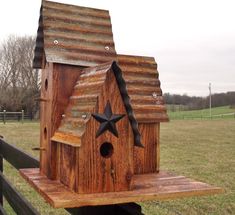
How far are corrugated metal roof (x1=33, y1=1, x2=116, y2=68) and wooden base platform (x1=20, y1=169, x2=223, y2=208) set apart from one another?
2.07 ft

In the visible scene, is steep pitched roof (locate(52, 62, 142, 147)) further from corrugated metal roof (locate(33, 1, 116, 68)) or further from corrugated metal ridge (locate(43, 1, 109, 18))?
corrugated metal ridge (locate(43, 1, 109, 18))

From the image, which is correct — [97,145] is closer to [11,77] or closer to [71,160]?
[71,160]

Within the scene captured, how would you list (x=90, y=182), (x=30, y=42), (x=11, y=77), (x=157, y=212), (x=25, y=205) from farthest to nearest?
(x=11, y=77) < (x=30, y=42) < (x=157, y=212) < (x=25, y=205) < (x=90, y=182)

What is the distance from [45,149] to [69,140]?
43 cm

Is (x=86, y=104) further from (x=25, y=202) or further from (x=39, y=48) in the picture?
(x=25, y=202)

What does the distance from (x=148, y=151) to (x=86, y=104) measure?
50 centimetres

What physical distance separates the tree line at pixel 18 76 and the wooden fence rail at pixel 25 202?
29.1 metres

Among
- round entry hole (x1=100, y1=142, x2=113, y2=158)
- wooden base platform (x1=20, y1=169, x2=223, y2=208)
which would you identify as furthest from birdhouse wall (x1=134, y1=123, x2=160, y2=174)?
Answer: round entry hole (x1=100, y1=142, x2=113, y2=158)

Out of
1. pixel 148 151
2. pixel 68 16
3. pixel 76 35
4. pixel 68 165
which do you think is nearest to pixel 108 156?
pixel 68 165

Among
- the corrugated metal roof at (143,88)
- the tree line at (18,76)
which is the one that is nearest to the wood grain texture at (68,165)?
the corrugated metal roof at (143,88)

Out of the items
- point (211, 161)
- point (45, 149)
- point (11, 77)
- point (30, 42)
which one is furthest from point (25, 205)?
point (11, 77)

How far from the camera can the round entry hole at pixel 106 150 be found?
1794 mm

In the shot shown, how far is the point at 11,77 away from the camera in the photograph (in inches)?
1480

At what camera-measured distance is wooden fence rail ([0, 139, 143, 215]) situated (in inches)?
72.5
